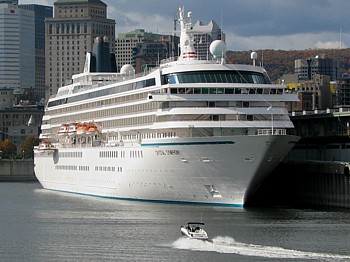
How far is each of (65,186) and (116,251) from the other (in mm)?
48431

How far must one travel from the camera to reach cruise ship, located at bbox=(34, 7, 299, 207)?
75.2 metres

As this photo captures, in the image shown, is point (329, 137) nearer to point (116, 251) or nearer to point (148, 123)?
point (148, 123)

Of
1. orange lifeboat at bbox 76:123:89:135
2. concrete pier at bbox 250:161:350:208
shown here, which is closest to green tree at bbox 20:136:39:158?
orange lifeboat at bbox 76:123:89:135

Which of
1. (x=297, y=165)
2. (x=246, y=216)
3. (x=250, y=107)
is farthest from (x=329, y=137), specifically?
(x=246, y=216)

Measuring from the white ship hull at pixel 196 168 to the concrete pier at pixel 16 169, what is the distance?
82.6m

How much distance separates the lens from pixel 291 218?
7200 centimetres

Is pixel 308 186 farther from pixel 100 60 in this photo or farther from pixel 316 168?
pixel 100 60

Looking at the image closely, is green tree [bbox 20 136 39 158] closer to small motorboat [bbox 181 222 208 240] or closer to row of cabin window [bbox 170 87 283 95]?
row of cabin window [bbox 170 87 283 95]

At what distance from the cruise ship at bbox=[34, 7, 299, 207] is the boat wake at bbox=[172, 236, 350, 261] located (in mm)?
15964

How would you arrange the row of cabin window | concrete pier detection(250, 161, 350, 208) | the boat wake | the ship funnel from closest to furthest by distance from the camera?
1. the boat wake
2. the row of cabin window
3. concrete pier detection(250, 161, 350, 208)
4. the ship funnel

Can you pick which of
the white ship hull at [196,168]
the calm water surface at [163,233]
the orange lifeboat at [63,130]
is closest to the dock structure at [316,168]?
the calm water surface at [163,233]

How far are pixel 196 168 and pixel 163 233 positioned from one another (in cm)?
1362

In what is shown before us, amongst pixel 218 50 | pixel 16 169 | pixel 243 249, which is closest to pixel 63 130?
pixel 218 50

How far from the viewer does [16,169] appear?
17025 cm
